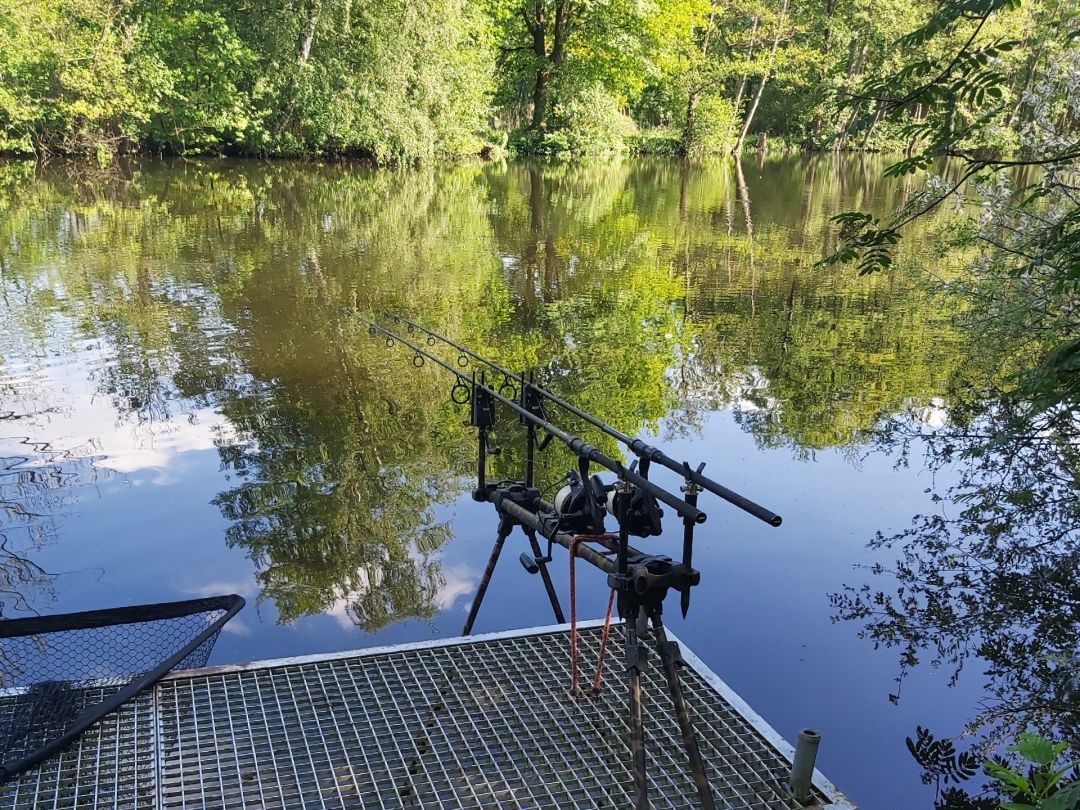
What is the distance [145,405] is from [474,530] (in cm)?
321

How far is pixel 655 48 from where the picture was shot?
3136cm

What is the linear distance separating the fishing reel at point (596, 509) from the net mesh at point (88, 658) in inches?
54.0

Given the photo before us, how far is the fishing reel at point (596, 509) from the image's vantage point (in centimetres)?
254

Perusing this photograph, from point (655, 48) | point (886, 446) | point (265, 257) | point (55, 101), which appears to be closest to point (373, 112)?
point (55, 101)

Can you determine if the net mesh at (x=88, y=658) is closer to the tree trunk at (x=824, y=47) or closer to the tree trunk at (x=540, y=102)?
the tree trunk at (x=540, y=102)

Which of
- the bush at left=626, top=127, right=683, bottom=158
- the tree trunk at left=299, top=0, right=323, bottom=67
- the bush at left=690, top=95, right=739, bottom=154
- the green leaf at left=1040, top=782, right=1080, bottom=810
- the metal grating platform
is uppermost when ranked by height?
the tree trunk at left=299, top=0, right=323, bottom=67

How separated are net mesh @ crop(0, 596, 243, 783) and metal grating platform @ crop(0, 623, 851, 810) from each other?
0.09m

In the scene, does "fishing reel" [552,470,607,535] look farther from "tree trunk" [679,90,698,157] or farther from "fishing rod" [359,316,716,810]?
"tree trunk" [679,90,698,157]

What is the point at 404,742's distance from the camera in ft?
9.80

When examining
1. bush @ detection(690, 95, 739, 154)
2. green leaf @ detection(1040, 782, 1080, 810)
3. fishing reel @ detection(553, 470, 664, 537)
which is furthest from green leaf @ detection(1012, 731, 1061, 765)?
bush @ detection(690, 95, 739, 154)

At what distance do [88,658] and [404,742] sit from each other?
52.6 inches

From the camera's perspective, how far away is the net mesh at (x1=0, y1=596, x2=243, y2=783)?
2.95 m

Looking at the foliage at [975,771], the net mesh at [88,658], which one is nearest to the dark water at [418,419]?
the foliage at [975,771]

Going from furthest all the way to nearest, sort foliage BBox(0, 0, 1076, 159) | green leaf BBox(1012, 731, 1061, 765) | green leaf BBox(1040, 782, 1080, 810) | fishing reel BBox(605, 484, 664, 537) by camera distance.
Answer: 1. foliage BBox(0, 0, 1076, 159)
2. fishing reel BBox(605, 484, 664, 537)
3. green leaf BBox(1012, 731, 1061, 765)
4. green leaf BBox(1040, 782, 1080, 810)
